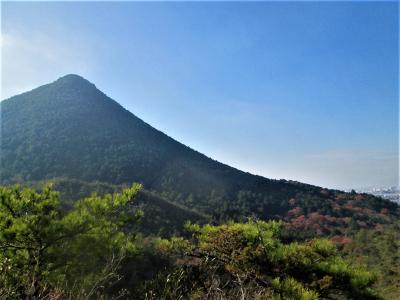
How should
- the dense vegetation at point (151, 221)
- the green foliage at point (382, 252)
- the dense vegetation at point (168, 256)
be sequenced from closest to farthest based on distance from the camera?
the dense vegetation at point (168, 256)
the dense vegetation at point (151, 221)
the green foliage at point (382, 252)

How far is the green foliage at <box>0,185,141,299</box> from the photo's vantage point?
868 centimetres

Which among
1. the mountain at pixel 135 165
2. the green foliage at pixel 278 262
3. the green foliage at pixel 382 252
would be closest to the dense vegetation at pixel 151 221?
the green foliage at pixel 278 262

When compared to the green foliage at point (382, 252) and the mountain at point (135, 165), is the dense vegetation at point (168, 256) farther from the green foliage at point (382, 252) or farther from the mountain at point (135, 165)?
the mountain at point (135, 165)

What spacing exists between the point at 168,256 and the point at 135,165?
56051 millimetres

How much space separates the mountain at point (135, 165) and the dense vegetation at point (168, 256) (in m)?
40.9

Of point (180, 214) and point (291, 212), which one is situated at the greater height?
point (291, 212)

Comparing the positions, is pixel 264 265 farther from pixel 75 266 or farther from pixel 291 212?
pixel 291 212

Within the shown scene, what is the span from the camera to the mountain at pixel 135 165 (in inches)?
2227

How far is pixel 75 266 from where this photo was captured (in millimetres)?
10484

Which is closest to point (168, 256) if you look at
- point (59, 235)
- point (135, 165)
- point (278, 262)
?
point (59, 235)

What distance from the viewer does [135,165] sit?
2522 inches

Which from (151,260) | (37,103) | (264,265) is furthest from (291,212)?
(264,265)

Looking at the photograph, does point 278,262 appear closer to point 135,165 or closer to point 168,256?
point 168,256

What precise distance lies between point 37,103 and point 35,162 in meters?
24.0
